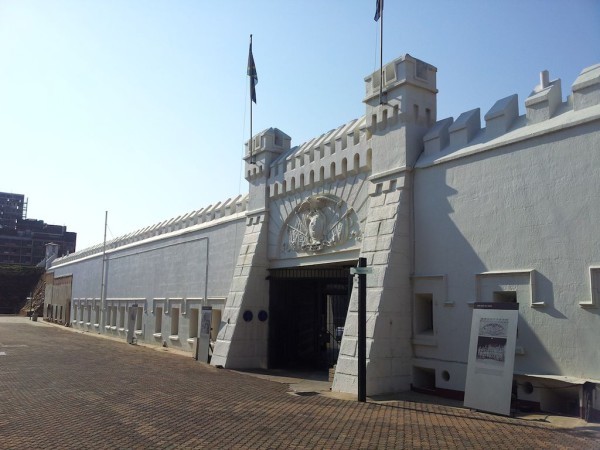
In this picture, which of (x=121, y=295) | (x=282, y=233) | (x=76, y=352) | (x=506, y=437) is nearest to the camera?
(x=506, y=437)

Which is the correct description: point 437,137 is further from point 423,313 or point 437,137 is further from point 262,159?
point 262,159

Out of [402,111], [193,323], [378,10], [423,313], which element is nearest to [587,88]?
[402,111]

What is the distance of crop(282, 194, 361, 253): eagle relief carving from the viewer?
47.0 feet

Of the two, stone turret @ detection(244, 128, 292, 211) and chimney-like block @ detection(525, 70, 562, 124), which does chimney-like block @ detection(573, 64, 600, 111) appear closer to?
chimney-like block @ detection(525, 70, 562, 124)

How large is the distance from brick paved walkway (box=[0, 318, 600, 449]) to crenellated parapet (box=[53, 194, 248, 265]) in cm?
804

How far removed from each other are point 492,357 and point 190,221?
16466 millimetres

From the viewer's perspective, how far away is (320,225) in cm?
1518

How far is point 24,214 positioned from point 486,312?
138617 mm

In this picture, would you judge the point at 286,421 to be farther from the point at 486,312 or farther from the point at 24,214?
the point at 24,214

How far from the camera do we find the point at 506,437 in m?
7.75

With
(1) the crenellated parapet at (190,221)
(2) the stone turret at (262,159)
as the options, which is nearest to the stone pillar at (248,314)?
(2) the stone turret at (262,159)

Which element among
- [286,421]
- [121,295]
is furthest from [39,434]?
[121,295]

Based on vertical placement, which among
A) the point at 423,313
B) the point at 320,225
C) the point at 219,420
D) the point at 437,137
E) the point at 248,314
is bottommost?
the point at 219,420

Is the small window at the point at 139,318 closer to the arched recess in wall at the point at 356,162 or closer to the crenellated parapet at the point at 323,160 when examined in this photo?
the crenellated parapet at the point at 323,160
